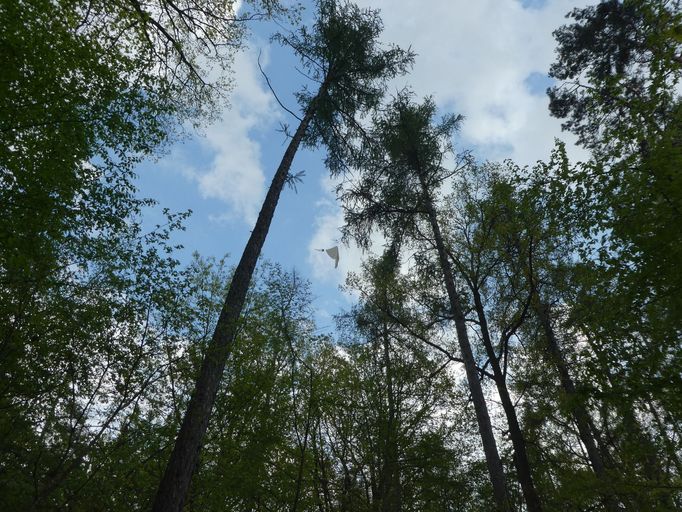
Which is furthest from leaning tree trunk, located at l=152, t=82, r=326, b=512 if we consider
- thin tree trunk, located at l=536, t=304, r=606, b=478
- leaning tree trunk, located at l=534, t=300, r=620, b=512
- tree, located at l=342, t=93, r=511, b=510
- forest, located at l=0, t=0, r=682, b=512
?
thin tree trunk, located at l=536, t=304, r=606, b=478

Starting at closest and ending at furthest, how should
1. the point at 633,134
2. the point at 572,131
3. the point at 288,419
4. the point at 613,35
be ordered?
the point at 633,134
the point at 288,419
the point at 613,35
the point at 572,131

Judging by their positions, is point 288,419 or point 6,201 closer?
point 6,201

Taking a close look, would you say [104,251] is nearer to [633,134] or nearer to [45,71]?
[45,71]

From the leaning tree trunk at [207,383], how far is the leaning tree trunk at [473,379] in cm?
477

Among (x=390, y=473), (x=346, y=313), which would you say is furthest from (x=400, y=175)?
(x=390, y=473)

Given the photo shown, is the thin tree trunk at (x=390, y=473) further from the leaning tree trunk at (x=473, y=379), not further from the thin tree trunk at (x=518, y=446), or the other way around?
the thin tree trunk at (x=518, y=446)

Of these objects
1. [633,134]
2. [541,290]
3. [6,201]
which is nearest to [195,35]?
[6,201]

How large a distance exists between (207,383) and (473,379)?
5.83 metres

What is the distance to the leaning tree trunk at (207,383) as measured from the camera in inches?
207

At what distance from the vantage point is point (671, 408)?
542 cm

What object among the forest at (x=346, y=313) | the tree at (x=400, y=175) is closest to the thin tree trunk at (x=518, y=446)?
the forest at (x=346, y=313)

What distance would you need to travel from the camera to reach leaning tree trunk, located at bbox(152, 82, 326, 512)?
5262 millimetres

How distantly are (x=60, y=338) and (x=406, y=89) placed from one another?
11.3m

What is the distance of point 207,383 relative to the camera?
6.27 meters
